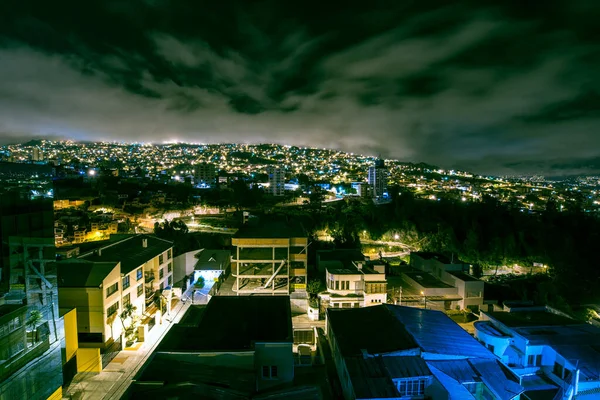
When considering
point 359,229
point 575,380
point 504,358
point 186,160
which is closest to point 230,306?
point 504,358

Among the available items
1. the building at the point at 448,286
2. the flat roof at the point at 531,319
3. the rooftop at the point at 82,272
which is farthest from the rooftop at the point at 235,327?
the building at the point at 448,286

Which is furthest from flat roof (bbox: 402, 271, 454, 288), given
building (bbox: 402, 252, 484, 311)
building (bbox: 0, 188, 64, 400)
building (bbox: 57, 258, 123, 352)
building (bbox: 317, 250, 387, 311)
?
building (bbox: 0, 188, 64, 400)

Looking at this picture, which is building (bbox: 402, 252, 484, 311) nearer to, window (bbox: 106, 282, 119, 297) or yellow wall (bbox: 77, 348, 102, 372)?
window (bbox: 106, 282, 119, 297)

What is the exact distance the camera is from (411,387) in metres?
7.97

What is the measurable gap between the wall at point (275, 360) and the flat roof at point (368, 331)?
5.07ft

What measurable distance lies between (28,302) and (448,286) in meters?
16.7

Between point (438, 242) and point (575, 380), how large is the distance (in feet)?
59.6

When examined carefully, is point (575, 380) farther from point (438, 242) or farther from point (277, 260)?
point (438, 242)

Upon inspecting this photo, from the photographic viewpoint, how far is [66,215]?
31688mm

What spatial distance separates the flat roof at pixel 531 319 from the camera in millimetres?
10984

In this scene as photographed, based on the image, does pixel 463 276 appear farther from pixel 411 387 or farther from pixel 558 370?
pixel 411 387

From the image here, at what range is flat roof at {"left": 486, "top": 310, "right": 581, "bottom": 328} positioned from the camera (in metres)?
11.0

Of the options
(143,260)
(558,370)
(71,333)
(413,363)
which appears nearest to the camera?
(413,363)

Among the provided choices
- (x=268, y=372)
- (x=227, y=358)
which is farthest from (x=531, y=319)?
(x=227, y=358)
